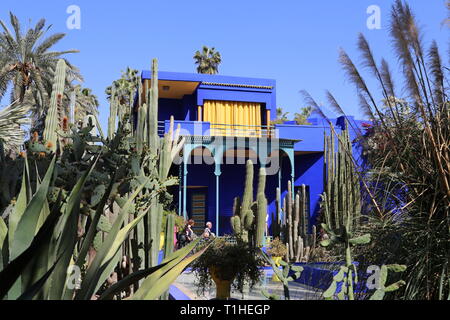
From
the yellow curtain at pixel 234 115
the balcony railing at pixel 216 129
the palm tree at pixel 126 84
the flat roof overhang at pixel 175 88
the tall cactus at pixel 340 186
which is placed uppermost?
the palm tree at pixel 126 84

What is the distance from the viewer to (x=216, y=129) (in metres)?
21.7

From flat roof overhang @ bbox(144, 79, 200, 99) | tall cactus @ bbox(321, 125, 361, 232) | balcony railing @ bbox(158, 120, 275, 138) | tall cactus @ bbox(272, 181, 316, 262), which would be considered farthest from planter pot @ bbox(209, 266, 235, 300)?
flat roof overhang @ bbox(144, 79, 200, 99)

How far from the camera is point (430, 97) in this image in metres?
3.91

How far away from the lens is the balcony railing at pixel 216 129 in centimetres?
2041

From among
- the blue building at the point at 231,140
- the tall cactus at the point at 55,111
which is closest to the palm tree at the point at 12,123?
the tall cactus at the point at 55,111

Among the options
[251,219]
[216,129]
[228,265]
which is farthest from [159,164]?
[216,129]

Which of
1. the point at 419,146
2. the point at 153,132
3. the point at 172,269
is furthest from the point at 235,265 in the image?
the point at 172,269

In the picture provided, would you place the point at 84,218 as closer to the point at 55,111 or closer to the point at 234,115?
the point at 55,111

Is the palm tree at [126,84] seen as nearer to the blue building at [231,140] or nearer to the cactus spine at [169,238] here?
the blue building at [231,140]

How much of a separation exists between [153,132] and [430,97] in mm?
2919

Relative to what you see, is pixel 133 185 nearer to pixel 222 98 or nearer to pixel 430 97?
pixel 430 97

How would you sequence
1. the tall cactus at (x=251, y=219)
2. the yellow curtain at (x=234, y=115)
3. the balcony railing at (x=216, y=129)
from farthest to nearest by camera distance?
the yellow curtain at (x=234, y=115) → the balcony railing at (x=216, y=129) → the tall cactus at (x=251, y=219)

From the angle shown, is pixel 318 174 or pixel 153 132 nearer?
pixel 153 132

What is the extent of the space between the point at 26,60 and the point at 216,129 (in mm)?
9253
